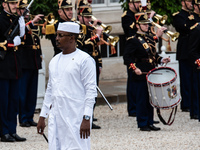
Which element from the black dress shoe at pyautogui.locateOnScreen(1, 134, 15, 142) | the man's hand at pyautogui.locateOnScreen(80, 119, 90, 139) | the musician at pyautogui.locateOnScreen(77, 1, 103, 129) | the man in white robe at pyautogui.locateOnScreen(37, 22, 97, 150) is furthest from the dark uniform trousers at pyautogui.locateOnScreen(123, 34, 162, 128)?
the man's hand at pyautogui.locateOnScreen(80, 119, 90, 139)

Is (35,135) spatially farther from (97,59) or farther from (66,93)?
(66,93)

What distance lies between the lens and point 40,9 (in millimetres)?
12430

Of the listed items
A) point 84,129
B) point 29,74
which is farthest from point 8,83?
point 84,129

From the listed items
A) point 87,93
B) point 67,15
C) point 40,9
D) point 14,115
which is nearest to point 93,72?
point 87,93

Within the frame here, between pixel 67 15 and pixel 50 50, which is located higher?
pixel 67 15

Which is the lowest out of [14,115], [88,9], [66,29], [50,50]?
[50,50]

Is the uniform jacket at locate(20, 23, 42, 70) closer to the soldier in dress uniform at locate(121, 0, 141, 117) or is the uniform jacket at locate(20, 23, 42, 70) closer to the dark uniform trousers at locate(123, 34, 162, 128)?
the dark uniform trousers at locate(123, 34, 162, 128)

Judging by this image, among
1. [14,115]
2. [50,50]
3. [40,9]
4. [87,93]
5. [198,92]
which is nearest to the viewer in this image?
[87,93]

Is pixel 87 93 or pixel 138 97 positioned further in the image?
pixel 138 97

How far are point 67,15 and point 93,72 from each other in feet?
12.9

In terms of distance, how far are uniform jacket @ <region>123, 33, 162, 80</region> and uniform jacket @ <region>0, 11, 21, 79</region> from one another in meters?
1.72

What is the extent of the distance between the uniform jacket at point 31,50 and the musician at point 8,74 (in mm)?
1400

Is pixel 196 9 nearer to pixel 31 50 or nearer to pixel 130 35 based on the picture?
pixel 130 35

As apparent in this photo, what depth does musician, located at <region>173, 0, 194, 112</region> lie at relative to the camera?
1191 cm
